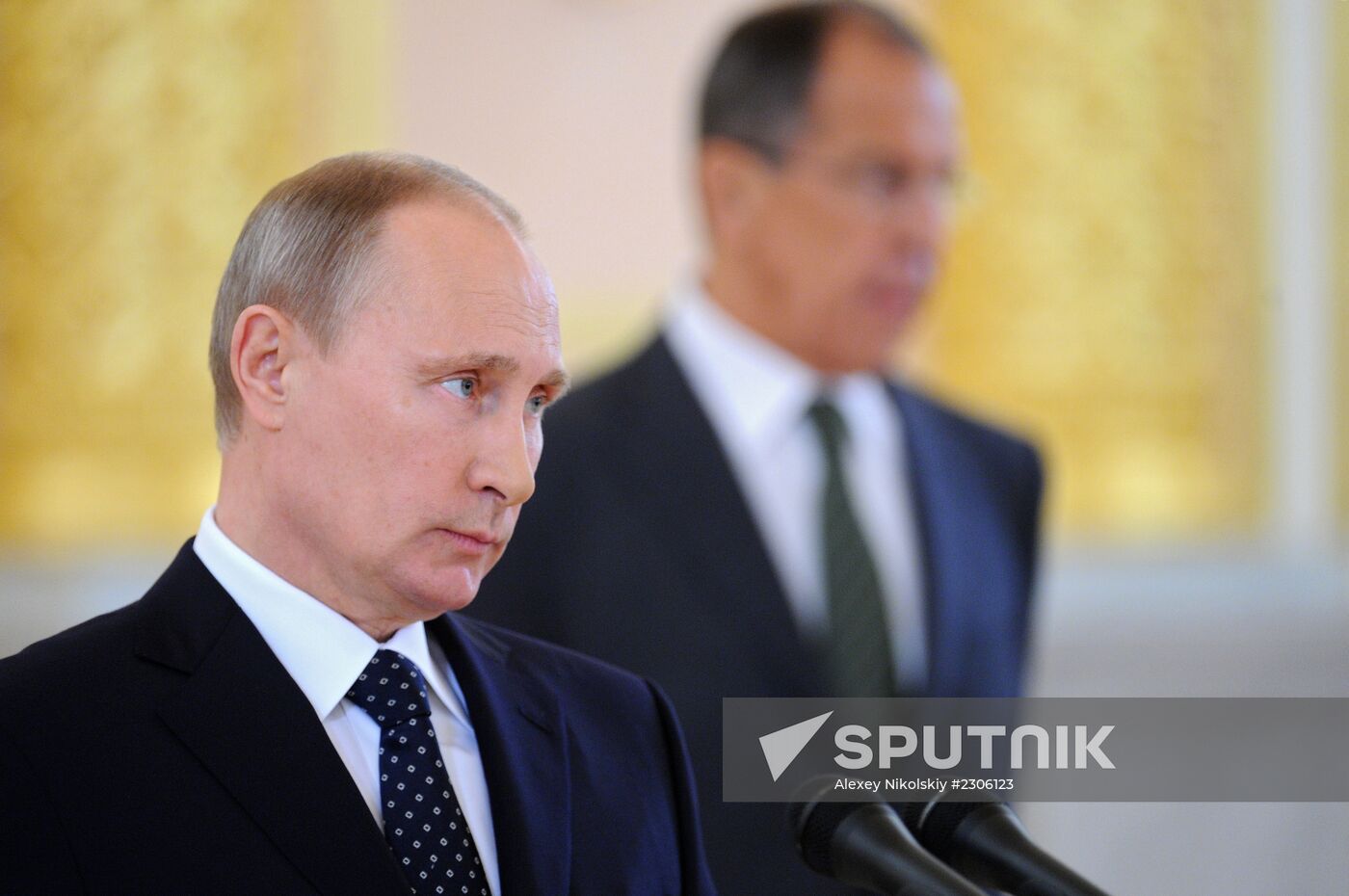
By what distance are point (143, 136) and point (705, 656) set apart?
8.13ft

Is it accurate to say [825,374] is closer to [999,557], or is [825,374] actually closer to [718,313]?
[718,313]

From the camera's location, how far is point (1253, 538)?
14.7 ft

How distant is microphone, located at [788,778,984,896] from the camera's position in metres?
1.23

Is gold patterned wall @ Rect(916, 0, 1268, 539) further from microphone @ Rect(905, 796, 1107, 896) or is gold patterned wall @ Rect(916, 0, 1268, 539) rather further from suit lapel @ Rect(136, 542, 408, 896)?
suit lapel @ Rect(136, 542, 408, 896)

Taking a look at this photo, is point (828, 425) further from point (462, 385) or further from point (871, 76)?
point (462, 385)

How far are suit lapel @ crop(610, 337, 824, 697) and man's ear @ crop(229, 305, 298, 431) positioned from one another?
1196 mm

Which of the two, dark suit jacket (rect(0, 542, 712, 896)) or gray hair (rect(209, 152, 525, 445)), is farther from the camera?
gray hair (rect(209, 152, 525, 445))

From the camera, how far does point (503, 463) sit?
1.33m

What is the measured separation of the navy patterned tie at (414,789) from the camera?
4.33 feet

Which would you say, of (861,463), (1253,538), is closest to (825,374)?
(861,463)

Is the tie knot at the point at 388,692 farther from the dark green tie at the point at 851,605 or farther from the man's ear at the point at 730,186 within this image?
the man's ear at the point at 730,186

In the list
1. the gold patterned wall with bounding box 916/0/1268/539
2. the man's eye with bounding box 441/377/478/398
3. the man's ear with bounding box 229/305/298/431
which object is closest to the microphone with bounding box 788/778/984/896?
the man's eye with bounding box 441/377/478/398

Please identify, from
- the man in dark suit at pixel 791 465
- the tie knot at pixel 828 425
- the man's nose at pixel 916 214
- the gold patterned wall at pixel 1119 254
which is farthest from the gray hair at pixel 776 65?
the gold patterned wall at pixel 1119 254

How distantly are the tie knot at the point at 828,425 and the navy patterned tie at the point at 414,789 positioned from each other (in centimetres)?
146
